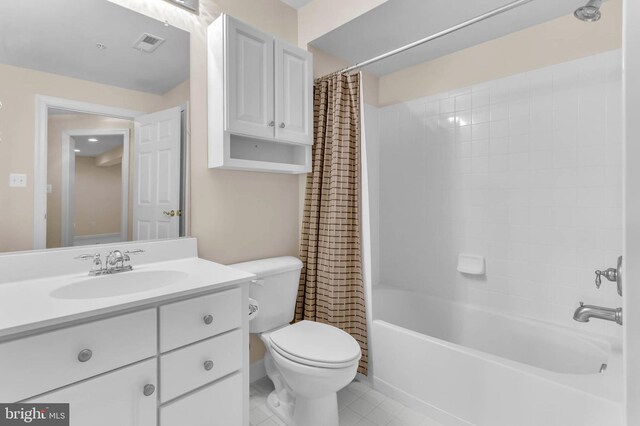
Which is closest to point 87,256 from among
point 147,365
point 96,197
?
point 96,197

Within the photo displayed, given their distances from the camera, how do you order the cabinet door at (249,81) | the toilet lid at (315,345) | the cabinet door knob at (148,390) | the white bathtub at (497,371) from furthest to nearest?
the cabinet door at (249,81), the toilet lid at (315,345), the white bathtub at (497,371), the cabinet door knob at (148,390)

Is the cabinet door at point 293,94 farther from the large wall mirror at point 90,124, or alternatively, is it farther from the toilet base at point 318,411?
the toilet base at point 318,411

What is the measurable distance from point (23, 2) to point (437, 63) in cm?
256

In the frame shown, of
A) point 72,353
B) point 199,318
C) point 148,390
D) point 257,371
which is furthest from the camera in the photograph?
→ point 257,371

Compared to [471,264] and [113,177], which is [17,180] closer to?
[113,177]

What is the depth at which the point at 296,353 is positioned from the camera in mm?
1442

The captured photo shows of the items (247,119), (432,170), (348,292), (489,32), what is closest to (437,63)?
(489,32)

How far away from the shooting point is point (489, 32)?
216cm

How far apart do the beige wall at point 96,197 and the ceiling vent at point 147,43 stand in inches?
23.4

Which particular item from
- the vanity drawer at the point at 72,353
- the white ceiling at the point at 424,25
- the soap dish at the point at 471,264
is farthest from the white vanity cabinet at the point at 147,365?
the white ceiling at the point at 424,25

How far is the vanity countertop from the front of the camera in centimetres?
85

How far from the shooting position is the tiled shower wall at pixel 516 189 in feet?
6.14

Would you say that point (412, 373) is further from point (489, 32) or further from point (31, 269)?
point (489, 32)

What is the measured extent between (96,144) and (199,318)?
0.93m
